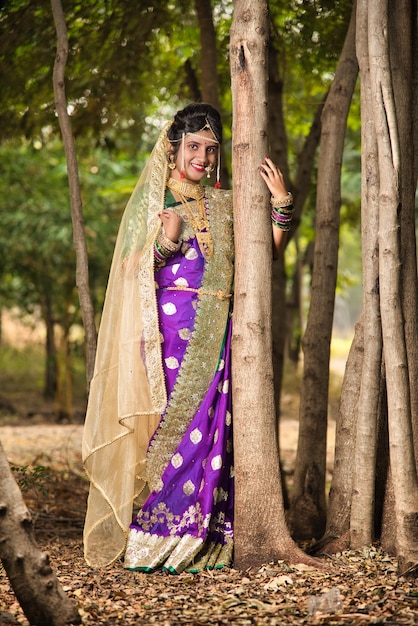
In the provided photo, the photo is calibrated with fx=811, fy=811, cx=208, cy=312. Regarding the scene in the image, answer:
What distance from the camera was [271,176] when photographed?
12.2ft

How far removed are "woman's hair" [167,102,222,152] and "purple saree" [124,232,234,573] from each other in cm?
55

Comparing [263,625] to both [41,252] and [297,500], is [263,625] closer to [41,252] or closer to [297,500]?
[297,500]

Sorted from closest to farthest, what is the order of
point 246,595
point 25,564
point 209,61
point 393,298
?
point 25,564
point 246,595
point 393,298
point 209,61

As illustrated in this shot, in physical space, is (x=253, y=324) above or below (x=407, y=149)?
below

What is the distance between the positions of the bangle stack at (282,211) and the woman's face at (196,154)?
456 millimetres

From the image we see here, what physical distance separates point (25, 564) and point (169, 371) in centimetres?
142

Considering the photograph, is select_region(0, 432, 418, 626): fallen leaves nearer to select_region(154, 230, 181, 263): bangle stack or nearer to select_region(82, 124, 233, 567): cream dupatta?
select_region(82, 124, 233, 567): cream dupatta

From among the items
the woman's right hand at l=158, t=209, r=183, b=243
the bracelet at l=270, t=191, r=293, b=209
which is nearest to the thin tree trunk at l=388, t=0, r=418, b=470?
the bracelet at l=270, t=191, r=293, b=209

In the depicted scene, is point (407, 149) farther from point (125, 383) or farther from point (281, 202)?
point (125, 383)

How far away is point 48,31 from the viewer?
217 inches

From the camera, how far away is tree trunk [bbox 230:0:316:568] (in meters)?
3.68

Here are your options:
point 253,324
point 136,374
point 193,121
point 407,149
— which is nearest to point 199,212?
point 193,121

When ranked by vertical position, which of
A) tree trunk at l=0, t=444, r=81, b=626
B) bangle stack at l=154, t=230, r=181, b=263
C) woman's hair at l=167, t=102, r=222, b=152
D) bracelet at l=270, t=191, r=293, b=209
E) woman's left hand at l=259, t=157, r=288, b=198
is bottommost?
tree trunk at l=0, t=444, r=81, b=626

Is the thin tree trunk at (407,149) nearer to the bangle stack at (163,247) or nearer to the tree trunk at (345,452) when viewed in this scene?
the tree trunk at (345,452)
